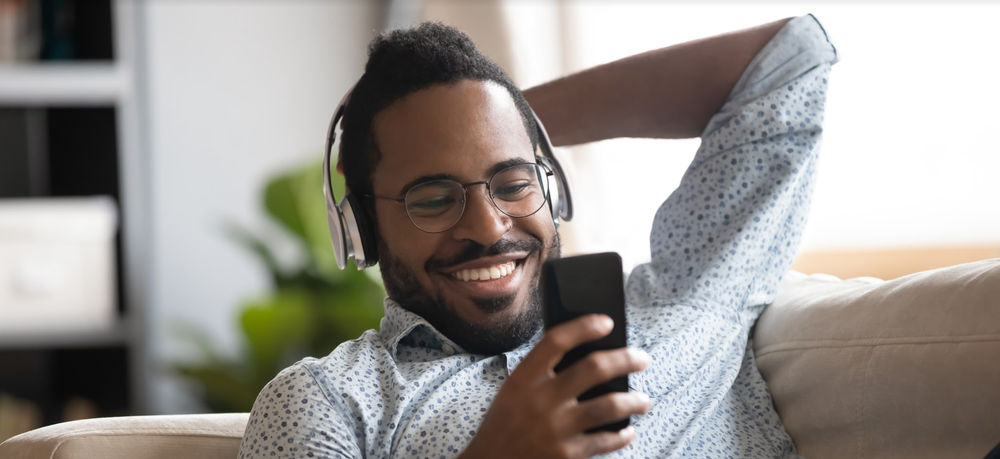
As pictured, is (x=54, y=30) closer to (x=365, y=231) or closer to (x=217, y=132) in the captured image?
(x=217, y=132)

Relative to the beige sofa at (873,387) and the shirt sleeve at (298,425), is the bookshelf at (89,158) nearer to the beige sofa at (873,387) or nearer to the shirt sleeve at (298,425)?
the beige sofa at (873,387)

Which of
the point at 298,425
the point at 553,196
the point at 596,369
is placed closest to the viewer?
the point at 596,369

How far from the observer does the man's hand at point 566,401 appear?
69 cm

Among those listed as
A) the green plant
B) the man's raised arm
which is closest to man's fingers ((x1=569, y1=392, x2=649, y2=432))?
the man's raised arm

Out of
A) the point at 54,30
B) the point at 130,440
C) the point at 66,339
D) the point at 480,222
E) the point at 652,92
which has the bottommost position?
the point at 66,339

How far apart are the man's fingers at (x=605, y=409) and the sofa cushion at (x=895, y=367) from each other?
331 millimetres

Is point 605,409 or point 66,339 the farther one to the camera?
point 66,339

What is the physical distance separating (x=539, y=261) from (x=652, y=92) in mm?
354

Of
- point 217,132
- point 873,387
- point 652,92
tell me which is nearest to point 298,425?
point 873,387

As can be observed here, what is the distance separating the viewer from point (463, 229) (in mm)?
959

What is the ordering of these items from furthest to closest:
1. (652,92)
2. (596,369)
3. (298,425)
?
(652,92), (298,425), (596,369)

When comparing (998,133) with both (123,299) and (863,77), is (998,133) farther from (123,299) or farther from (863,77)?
(123,299)

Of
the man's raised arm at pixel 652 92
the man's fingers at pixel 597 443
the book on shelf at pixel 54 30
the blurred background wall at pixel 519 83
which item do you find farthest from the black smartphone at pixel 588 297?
the book on shelf at pixel 54 30

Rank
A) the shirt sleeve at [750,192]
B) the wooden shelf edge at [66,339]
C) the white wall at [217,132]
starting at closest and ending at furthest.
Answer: the shirt sleeve at [750,192]
the wooden shelf edge at [66,339]
the white wall at [217,132]
